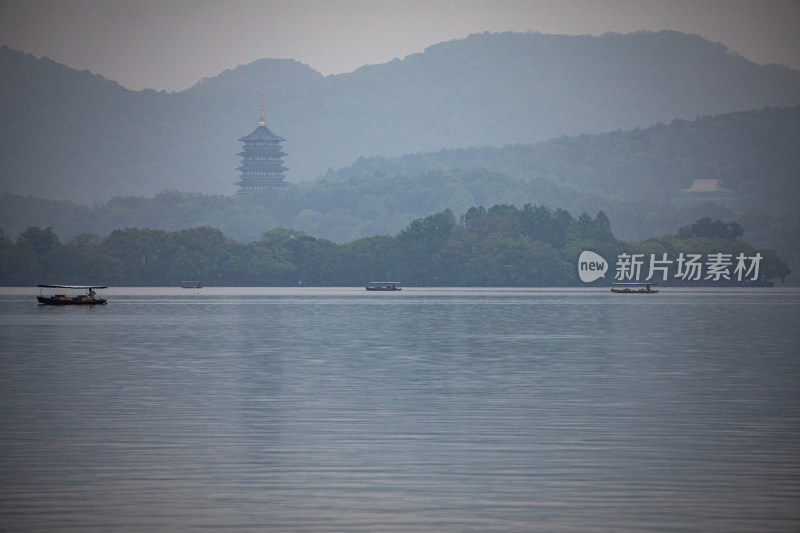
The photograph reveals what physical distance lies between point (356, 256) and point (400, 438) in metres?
142

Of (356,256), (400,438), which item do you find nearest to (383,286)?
(356,256)

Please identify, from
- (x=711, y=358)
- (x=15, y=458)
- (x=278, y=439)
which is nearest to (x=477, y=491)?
(x=278, y=439)

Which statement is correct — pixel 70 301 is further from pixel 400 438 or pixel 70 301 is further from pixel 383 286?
pixel 400 438

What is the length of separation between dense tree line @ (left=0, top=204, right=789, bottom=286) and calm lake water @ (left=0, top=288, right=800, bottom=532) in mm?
111880

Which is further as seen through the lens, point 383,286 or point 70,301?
point 383,286

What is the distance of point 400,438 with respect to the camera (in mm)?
20609

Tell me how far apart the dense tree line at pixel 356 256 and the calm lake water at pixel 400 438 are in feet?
367

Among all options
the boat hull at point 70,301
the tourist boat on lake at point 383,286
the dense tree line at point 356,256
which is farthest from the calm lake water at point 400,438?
the dense tree line at point 356,256

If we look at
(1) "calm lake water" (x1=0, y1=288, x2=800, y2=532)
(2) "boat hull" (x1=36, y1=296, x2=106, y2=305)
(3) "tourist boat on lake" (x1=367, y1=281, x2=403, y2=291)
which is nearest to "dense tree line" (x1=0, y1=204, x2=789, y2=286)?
(3) "tourist boat on lake" (x1=367, y1=281, x2=403, y2=291)

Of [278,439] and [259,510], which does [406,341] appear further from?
[259,510]

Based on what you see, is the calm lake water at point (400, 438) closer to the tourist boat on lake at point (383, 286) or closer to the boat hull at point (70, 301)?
the boat hull at point (70, 301)

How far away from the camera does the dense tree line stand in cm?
15488

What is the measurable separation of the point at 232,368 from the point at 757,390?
1574cm

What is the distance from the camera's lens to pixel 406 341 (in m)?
48.3
